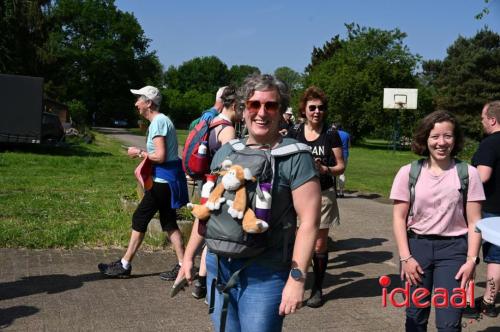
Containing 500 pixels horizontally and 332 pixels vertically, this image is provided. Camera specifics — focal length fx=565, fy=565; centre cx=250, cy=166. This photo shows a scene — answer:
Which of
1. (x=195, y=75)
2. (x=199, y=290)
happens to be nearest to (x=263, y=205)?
(x=199, y=290)

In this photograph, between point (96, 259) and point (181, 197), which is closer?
point (181, 197)

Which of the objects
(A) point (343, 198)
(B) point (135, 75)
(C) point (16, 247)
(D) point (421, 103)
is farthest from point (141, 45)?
(C) point (16, 247)

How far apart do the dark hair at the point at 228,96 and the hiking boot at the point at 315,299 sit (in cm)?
189

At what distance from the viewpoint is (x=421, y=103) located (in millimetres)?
50781

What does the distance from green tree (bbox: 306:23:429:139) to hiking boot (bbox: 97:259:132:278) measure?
148 ft

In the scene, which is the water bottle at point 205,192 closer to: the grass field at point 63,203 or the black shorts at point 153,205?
the black shorts at point 153,205

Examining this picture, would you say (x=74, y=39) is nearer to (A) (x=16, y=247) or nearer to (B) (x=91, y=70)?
(B) (x=91, y=70)

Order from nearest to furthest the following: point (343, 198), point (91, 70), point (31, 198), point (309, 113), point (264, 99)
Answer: point (264, 99) < point (309, 113) < point (31, 198) < point (343, 198) < point (91, 70)

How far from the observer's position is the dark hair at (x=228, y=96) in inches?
193

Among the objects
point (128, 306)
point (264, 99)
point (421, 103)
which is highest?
point (421, 103)

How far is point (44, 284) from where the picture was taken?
17.9 feet

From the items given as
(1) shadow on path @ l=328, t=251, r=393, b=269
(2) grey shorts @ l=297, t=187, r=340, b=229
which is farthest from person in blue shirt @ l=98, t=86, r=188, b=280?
(1) shadow on path @ l=328, t=251, r=393, b=269

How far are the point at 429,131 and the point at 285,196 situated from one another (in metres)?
1.35

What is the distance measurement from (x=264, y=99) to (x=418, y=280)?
1597mm
